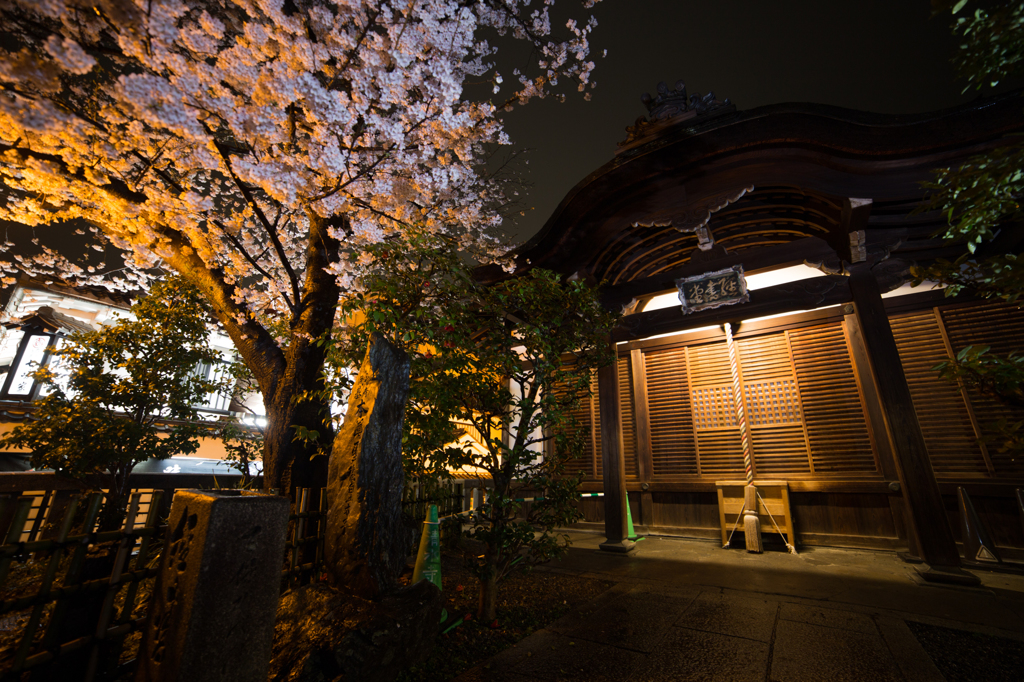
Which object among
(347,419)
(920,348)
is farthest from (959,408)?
(347,419)

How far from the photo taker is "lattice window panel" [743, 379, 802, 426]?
25.9ft

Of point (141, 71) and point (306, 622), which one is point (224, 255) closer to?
point (141, 71)

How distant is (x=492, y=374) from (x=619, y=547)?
15.0ft

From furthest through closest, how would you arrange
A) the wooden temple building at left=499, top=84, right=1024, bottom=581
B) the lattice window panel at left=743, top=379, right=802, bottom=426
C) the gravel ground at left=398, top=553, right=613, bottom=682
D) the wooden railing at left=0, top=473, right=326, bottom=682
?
1. the lattice window panel at left=743, top=379, right=802, bottom=426
2. the wooden temple building at left=499, top=84, right=1024, bottom=581
3. the gravel ground at left=398, top=553, right=613, bottom=682
4. the wooden railing at left=0, top=473, right=326, bottom=682

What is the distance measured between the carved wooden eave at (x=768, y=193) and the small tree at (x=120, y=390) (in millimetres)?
6427

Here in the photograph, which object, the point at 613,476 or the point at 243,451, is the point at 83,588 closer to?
the point at 613,476

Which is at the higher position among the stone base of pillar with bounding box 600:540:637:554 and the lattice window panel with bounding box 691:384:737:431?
the lattice window panel with bounding box 691:384:737:431

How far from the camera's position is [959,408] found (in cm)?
655

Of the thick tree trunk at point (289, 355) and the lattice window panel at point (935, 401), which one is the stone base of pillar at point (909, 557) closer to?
the lattice window panel at point (935, 401)

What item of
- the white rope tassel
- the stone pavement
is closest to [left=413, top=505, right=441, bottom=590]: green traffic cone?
the stone pavement

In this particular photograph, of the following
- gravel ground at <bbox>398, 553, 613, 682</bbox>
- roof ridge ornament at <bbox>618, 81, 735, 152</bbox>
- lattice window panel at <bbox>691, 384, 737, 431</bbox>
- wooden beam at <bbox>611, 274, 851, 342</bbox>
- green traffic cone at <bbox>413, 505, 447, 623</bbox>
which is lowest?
gravel ground at <bbox>398, 553, 613, 682</bbox>

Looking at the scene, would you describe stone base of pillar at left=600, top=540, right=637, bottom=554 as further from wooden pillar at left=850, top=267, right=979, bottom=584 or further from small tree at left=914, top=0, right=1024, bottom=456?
small tree at left=914, top=0, right=1024, bottom=456

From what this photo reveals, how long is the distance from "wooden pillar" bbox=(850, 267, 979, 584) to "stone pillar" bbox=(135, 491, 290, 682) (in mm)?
7305

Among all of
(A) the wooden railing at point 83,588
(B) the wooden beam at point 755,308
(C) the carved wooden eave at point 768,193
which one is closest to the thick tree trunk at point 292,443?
(A) the wooden railing at point 83,588
